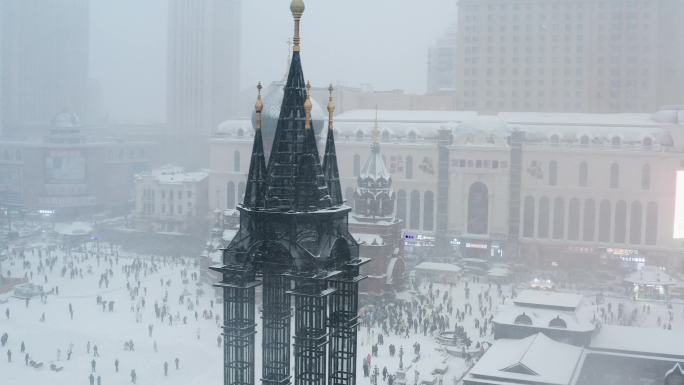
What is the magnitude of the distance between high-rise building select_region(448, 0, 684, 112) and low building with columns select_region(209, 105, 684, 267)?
26100 millimetres

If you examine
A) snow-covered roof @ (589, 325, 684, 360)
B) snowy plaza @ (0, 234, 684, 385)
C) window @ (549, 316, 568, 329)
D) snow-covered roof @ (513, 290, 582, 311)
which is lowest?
snowy plaza @ (0, 234, 684, 385)

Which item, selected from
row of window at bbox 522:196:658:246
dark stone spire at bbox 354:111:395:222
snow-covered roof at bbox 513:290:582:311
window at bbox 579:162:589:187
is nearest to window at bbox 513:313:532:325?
snow-covered roof at bbox 513:290:582:311

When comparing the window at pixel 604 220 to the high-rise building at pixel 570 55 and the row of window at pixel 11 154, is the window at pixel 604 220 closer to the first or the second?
the high-rise building at pixel 570 55

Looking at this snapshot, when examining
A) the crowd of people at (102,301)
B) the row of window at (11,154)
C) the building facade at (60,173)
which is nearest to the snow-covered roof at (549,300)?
the crowd of people at (102,301)

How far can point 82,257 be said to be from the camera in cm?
7481

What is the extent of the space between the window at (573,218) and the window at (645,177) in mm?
5528

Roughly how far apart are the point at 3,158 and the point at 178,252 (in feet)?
143

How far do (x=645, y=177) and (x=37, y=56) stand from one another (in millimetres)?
94706

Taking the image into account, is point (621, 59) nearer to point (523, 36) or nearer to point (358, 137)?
point (523, 36)

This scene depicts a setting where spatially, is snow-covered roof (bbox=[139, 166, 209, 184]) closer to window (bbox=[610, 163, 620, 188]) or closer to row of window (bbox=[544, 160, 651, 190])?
row of window (bbox=[544, 160, 651, 190])

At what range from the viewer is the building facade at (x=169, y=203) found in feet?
295

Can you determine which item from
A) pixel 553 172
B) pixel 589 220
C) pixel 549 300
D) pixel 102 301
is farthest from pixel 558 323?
pixel 553 172

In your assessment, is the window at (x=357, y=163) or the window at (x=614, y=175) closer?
the window at (x=614, y=175)

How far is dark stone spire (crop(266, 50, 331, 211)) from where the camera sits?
17.0 m
